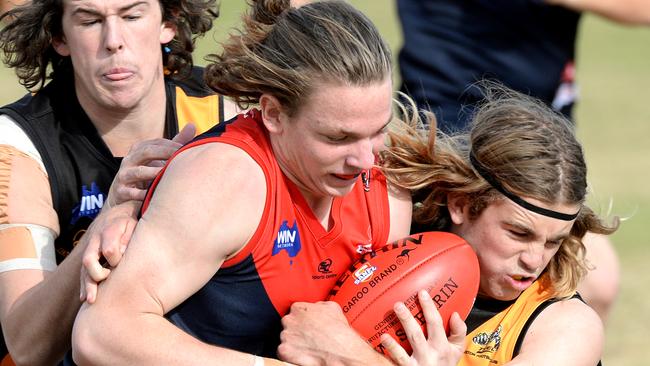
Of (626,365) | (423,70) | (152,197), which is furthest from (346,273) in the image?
(626,365)

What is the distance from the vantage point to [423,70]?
22.3ft

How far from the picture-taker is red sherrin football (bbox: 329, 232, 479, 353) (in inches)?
169

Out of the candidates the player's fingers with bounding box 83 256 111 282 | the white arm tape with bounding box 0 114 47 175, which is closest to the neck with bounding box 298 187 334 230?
the player's fingers with bounding box 83 256 111 282

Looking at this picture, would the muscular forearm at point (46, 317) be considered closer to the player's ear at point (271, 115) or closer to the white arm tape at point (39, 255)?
the white arm tape at point (39, 255)

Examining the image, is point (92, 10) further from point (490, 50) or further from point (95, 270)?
point (490, 50)

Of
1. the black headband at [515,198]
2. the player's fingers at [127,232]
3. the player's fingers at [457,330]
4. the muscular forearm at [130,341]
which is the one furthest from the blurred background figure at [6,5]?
the player's fingers at [457,330]

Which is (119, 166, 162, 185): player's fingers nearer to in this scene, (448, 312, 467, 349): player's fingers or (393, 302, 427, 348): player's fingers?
(393, 302, 427, 348): player's fingers

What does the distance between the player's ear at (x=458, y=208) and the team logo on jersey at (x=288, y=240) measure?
741 mm

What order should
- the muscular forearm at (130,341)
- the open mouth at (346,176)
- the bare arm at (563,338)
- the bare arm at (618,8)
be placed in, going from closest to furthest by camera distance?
the muscular forearm at (130,341) < the open mouth at (346,176) < the bare arm at (563,338) < the bare arm at (618,8)

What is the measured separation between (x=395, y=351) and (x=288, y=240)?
55 centimetres

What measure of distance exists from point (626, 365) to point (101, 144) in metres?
3.93

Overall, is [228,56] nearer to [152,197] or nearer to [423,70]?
[152,197]

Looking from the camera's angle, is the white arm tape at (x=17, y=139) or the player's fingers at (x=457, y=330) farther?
the white arm tape at (x=17, y=139)

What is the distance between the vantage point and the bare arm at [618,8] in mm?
6262
